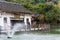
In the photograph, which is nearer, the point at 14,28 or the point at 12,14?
the point at 14,28

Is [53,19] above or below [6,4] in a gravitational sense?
below

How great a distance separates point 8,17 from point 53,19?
8.84m

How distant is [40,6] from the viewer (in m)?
40.2

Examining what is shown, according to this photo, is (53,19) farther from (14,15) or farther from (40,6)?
(14,15)

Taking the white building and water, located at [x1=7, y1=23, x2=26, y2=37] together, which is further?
the white building

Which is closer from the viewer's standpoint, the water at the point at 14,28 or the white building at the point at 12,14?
the water at the point at 14,28

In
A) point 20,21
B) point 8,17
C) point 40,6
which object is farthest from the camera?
point 40,6

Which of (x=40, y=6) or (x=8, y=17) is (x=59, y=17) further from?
(x=8, y=17)

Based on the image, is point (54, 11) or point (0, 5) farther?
point (54, 11)

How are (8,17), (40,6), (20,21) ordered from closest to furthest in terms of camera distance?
1. (8,17)
2. (20,21)
3. (40,6)

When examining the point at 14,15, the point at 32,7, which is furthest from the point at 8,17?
the point at 32,7

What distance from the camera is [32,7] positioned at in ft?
132

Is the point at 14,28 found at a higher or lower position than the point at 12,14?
lower

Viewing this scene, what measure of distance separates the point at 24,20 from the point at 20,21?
72 cm
